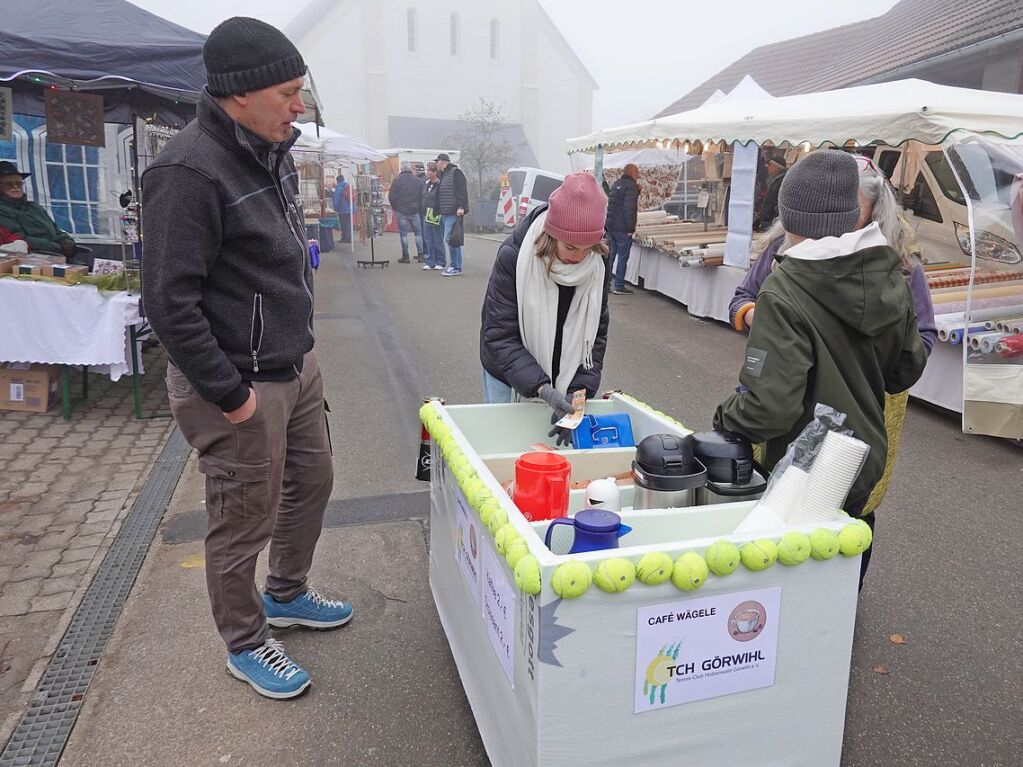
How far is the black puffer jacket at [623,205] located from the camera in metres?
10.7

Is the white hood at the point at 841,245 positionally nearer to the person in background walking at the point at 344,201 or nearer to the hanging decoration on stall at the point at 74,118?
the hanging decoration on stall at the point at 74,118

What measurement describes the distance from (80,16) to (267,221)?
4728 mm

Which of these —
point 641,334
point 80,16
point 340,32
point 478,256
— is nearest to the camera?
point 80,16

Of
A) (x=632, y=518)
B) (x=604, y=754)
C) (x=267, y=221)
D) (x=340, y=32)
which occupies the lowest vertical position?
(x=604, y=754)

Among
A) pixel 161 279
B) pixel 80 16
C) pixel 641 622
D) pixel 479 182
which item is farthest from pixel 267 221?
pixel 479 182

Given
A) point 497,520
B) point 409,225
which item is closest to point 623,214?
point 409,225

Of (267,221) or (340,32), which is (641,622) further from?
(340,32)

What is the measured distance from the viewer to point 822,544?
1594 millimetres

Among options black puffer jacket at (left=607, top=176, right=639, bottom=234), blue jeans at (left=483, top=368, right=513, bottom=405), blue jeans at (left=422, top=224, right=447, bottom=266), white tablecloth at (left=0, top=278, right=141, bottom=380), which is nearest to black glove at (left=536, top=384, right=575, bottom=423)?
blue jeans at (left=483, top=368, right=513, bottom=405)

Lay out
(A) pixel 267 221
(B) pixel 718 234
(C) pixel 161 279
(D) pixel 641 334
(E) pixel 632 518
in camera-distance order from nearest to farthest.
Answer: (E) pixel 632 518
(C) pixel 161 279
(A) pixel 267 221
(D) pixel 641 334
(B) pixel 718 234

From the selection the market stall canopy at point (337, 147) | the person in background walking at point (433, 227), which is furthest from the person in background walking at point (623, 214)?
the market stall canopy at point (337, 147)

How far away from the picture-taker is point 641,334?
8.79 meters

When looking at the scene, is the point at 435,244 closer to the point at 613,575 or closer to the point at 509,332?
the point at 509,332

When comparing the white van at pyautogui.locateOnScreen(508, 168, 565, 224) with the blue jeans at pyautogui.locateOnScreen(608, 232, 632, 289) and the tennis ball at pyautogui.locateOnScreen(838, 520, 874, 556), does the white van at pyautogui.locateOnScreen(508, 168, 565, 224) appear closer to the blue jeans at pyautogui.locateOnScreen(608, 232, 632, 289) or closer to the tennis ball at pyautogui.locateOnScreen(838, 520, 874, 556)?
the blue jeans at pyautogui.locateOnScreen(608, 232, 632, 289)
